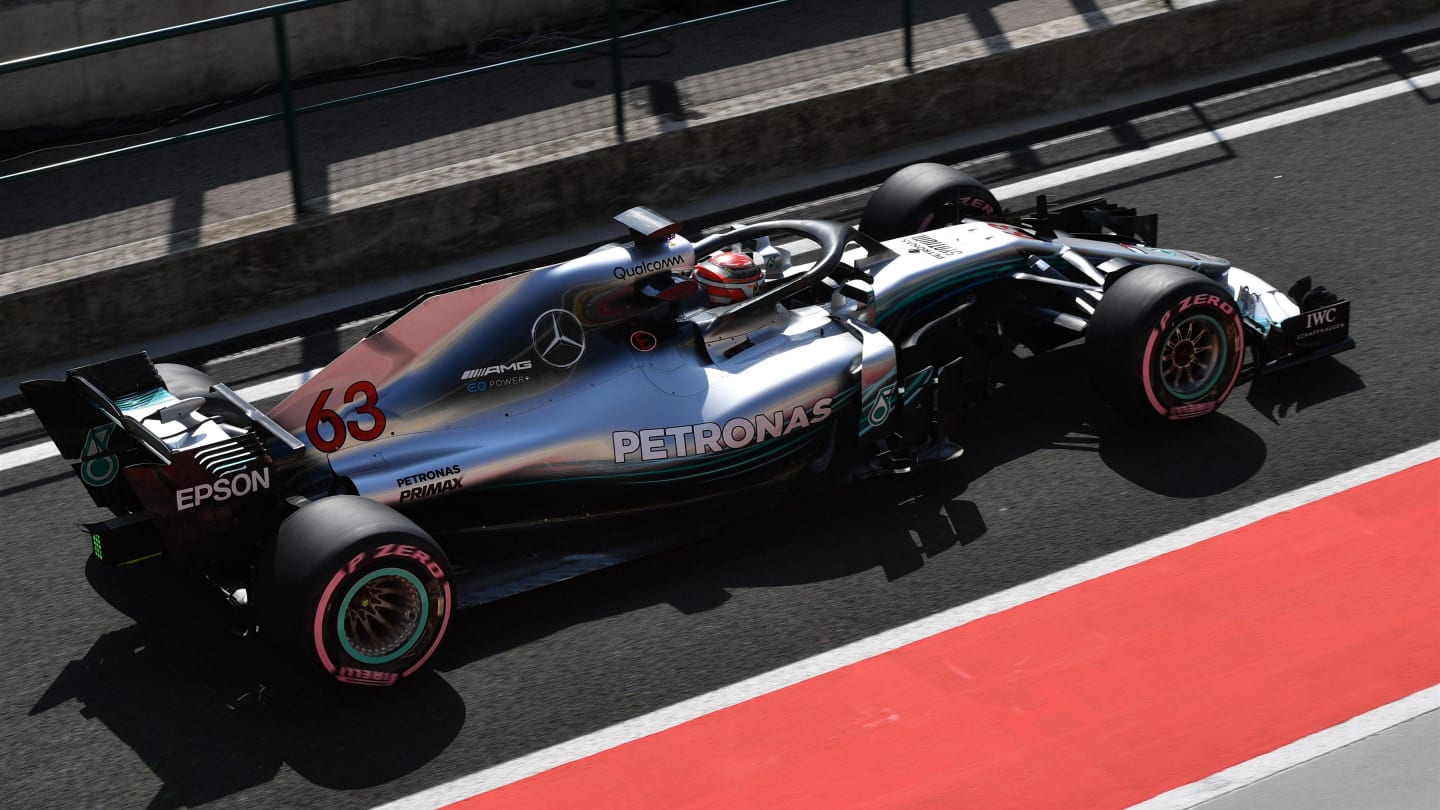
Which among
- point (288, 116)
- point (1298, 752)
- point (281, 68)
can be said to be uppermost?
point (281, 68)

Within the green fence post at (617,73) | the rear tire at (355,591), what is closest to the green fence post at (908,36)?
the green fence post at (617,73)

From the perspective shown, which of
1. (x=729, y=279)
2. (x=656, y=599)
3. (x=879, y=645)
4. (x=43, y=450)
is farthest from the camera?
(x=43, y=450)

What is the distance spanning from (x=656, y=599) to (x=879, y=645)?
955 millimetres

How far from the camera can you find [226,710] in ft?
19.5

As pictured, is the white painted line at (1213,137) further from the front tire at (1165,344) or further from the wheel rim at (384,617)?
the wheel rim at (384,617)

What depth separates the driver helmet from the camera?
7.19 m

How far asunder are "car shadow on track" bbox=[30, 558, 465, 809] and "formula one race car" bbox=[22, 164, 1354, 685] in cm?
19

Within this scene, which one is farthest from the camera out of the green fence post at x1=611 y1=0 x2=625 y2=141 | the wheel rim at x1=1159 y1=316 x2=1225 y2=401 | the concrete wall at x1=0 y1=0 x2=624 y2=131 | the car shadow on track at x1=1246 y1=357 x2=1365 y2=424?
the concrete wall at x1=0 y1=0 x2=624 y2=131

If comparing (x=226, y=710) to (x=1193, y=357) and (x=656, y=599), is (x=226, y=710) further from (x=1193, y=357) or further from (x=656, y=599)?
(x=1193, y=357)

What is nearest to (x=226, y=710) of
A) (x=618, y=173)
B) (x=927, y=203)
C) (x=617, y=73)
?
(x=927, y=203)

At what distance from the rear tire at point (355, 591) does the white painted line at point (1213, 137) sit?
17.8 ft

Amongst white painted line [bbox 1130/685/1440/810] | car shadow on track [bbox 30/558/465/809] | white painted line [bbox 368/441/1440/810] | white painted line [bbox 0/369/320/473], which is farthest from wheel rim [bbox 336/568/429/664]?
white painted line [bbox 1130/685/1440/810]

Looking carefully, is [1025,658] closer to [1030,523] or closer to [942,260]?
[1030,523]

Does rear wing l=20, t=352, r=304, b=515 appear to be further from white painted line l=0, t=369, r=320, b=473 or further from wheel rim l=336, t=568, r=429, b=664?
white painted line l=0, t=369, r=320, b=473
